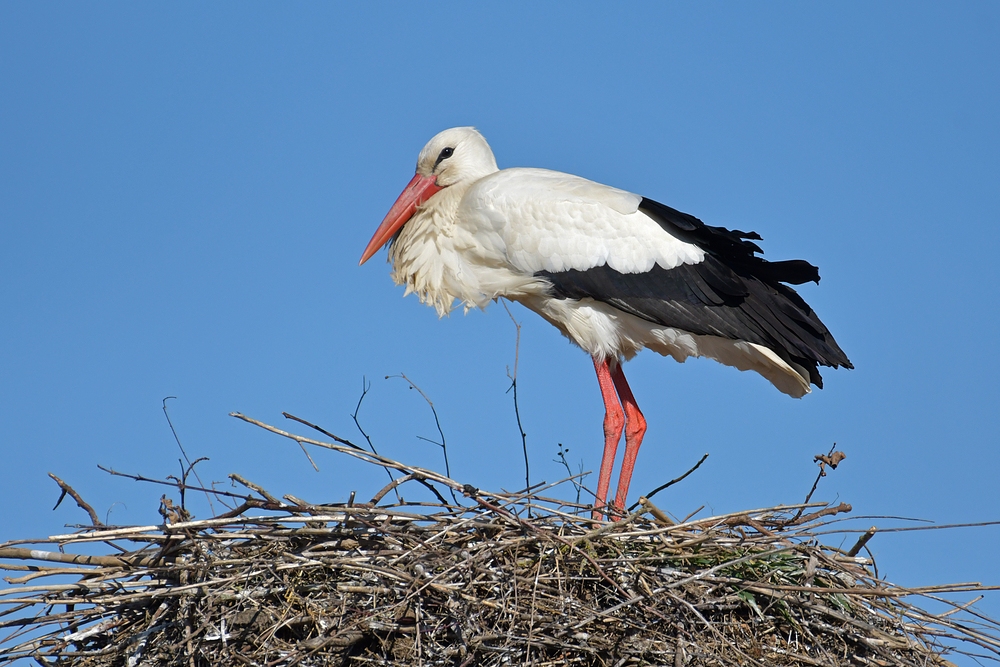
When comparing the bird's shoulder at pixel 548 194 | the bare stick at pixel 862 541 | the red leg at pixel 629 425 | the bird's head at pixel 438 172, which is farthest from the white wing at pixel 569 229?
the bare stick at pixel 862 541

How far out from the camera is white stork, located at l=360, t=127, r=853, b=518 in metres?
5.52

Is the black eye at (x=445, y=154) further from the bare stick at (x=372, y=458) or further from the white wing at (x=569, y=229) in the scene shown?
the bare stick at (x=372, y=458)

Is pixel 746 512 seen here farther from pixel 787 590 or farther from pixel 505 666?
pixel 505 666

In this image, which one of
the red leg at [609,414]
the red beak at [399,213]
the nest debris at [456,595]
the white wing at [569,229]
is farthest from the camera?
the red beak at [399,213]

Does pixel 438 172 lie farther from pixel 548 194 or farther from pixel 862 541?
pixel 862 541

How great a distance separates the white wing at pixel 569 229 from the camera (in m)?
5.59

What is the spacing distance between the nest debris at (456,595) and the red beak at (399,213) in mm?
2352

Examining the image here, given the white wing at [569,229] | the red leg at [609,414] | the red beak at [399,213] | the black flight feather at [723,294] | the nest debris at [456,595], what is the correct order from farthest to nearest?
the red beak at [399,213]
the red leg at [609,414]
the white wing at [569,229]
the black flight feather at [723,294]
the nest debris at [456,595]

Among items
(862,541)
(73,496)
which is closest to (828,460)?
(862,541)

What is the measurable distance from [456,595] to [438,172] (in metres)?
3.01

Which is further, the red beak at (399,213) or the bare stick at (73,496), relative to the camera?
the red beak at (399,213)

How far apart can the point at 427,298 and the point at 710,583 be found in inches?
98.3

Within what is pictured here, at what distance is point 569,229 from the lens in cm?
561

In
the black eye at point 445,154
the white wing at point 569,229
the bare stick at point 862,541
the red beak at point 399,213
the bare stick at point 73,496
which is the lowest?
the bare stick at point 862,541
